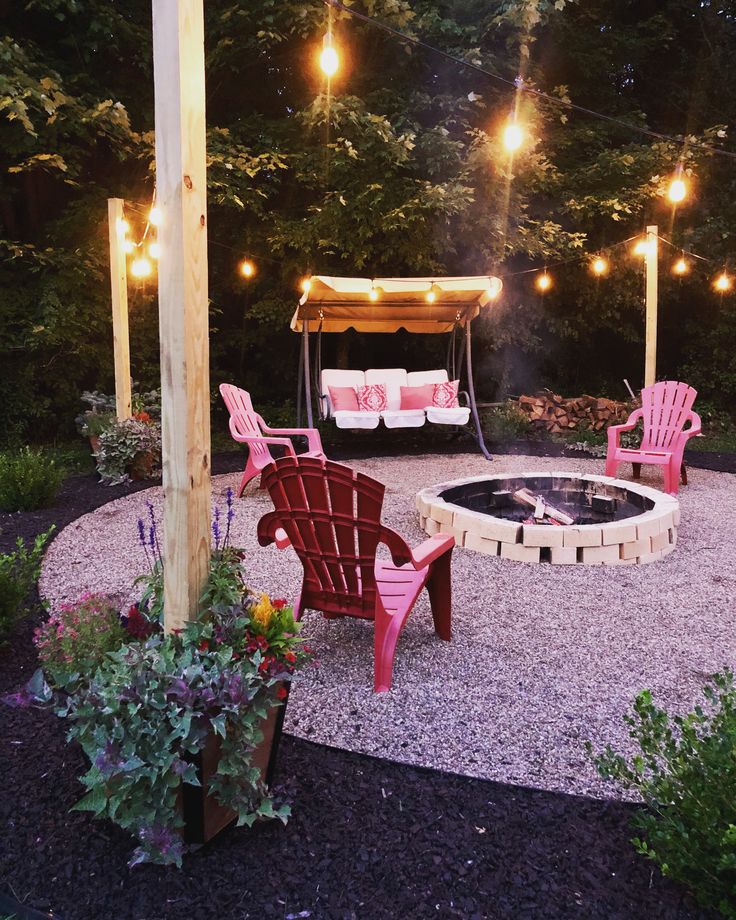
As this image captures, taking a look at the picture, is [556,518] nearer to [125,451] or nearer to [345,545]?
[345,545]

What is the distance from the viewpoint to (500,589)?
349cm

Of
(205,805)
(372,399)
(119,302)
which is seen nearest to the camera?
(205,805)

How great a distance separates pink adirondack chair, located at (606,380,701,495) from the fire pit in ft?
3.51

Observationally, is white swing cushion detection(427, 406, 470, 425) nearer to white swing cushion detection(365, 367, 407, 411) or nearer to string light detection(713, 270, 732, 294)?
white swing cushion detection(365, 367, 407, 411)

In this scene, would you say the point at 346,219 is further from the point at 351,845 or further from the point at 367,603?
the point at 351,845

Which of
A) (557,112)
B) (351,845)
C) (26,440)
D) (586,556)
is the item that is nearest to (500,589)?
(586,556)

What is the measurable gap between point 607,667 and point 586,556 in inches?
48.9

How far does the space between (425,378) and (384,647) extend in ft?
20.0


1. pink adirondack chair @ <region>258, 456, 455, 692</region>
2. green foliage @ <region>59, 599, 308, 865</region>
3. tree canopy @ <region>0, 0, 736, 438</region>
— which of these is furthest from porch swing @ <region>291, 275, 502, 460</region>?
green foliage @ <region>59, 599, 308, 865</region>

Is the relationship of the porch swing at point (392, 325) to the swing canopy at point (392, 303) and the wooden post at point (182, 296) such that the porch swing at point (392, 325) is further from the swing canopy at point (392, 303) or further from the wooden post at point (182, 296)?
the wooden post at point (182, 296)

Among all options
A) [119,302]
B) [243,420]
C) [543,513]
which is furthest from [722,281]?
[119,302]

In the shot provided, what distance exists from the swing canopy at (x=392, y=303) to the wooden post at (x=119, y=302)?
5.77ft

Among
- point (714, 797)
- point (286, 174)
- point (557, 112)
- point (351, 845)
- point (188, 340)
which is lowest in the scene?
point (351, 845)

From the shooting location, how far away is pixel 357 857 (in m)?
1.57
